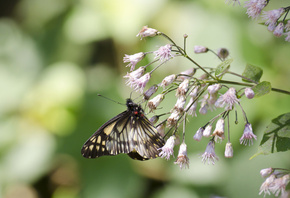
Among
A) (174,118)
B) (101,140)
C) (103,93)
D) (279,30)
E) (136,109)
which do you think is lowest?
(103,93)

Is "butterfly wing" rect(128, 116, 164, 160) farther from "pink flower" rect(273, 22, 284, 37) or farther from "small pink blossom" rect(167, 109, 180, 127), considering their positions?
"pink flower" rect(273, 22, 284, 37)

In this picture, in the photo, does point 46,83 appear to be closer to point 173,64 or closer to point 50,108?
point 50,108

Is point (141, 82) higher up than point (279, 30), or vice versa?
point (279, 30)

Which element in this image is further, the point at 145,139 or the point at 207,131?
the point at 145,139

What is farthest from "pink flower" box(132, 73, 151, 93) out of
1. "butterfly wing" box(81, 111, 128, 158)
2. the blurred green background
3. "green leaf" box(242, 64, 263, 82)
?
the blurred green background

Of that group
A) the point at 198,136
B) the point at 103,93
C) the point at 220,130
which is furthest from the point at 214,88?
the point at 103,93

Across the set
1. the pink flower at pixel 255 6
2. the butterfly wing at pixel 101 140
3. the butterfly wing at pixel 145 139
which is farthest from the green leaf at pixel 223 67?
the butterfly wing at pixel 101 140

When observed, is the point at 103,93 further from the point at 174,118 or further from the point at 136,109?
the point at 174,118
